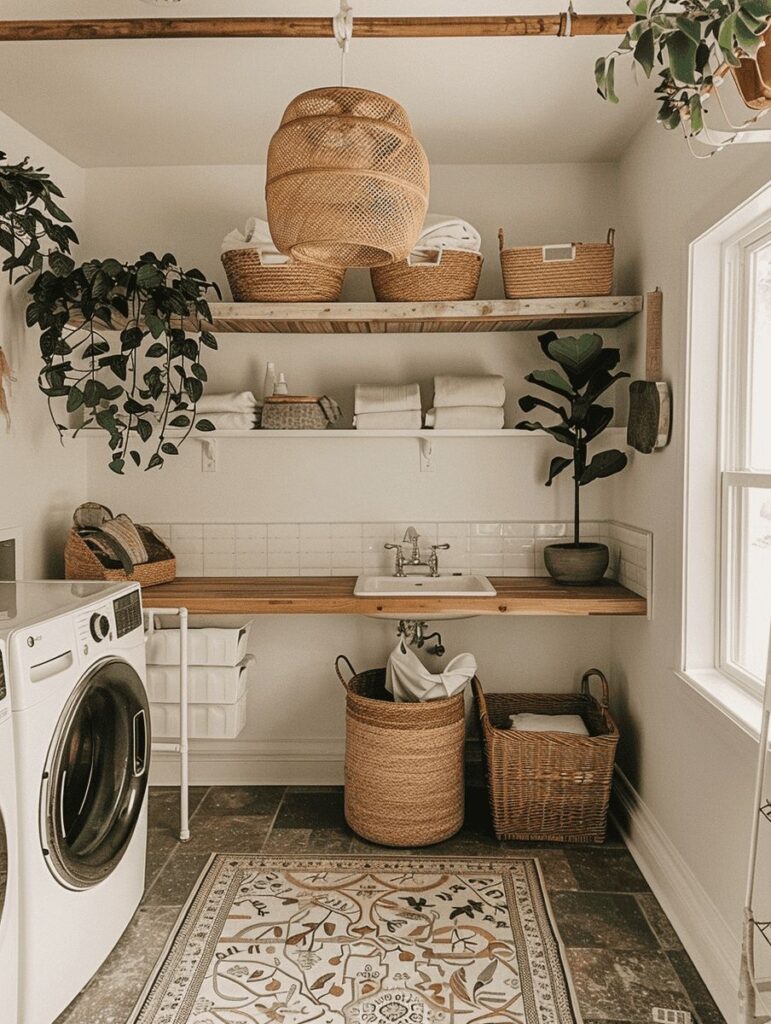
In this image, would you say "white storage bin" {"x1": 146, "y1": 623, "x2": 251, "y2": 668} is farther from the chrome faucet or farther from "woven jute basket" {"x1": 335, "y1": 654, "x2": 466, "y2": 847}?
the chrome faucet

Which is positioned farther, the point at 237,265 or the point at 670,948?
the point at 237,265

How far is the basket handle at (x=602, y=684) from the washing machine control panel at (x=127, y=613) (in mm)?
1741

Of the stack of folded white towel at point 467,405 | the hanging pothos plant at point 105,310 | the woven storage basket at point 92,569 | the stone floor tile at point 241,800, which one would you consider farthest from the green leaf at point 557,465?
the stone floor tile at point 241,800

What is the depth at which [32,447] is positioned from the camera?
3.16 metres

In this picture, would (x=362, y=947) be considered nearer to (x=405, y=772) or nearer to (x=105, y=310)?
(x=405, y=772)

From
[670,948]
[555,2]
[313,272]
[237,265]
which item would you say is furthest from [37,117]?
[670,948]

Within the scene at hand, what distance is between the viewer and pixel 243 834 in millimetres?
3135

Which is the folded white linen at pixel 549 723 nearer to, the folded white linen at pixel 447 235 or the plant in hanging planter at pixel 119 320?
the plant in hanging planter at pixel 119 320

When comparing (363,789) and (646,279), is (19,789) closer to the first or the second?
(363,789)

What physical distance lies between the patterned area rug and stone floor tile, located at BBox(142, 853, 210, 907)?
0.05 metres

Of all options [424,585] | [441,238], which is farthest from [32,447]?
[441,238]

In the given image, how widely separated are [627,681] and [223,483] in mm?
1846

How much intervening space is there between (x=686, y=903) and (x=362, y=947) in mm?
935

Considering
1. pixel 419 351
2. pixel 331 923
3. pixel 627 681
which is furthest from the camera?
pixel 419 351
